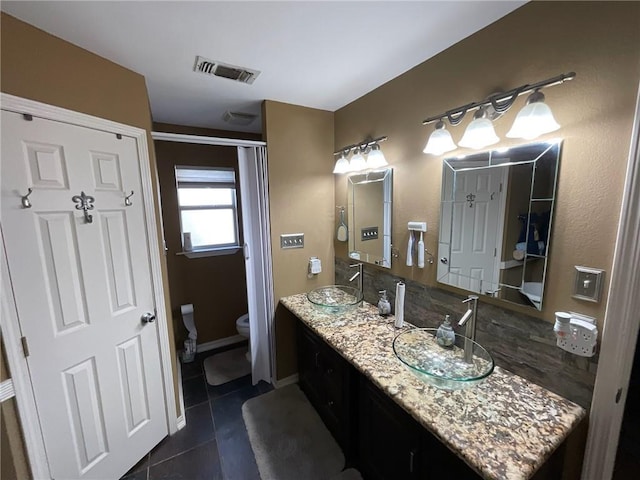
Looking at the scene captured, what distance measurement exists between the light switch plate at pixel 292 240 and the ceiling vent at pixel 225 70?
1161 millimetres

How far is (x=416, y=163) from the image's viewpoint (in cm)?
168

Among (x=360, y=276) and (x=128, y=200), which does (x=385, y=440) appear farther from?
(x=128, y=200)

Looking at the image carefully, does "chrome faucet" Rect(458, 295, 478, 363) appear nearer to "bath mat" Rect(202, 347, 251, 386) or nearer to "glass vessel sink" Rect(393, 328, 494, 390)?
"glass vessel sink" Rect(393, 328, 494, 390)

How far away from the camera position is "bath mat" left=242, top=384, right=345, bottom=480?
1.63 meters

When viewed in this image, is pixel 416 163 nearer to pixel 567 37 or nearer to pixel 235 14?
pixel 567 37

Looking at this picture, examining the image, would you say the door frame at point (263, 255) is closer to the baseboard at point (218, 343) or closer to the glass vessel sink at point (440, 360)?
the baseboard at point (218, 343)

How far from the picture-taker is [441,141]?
1385 millimetres

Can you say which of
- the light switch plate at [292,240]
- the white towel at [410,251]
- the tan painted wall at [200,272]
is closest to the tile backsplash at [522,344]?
the white towel at [410,251]

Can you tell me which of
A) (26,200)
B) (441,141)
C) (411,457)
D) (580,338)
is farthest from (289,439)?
(441,141)

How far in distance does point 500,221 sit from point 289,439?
194 cm

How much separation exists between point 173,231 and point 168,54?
5.91ft

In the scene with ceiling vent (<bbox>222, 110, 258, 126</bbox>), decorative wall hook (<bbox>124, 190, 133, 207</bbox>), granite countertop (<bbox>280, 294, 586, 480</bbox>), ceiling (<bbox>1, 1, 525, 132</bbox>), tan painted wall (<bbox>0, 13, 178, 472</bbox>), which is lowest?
granite countertop (<bbox>280, 294, 586, 480</bbox>)

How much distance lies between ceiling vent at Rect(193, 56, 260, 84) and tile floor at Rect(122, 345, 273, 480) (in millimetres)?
2482

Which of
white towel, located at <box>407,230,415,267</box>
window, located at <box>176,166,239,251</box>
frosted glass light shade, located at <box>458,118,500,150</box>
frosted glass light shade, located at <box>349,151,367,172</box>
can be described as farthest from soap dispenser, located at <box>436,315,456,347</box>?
window, located at <box>176,166,239,251</box>
